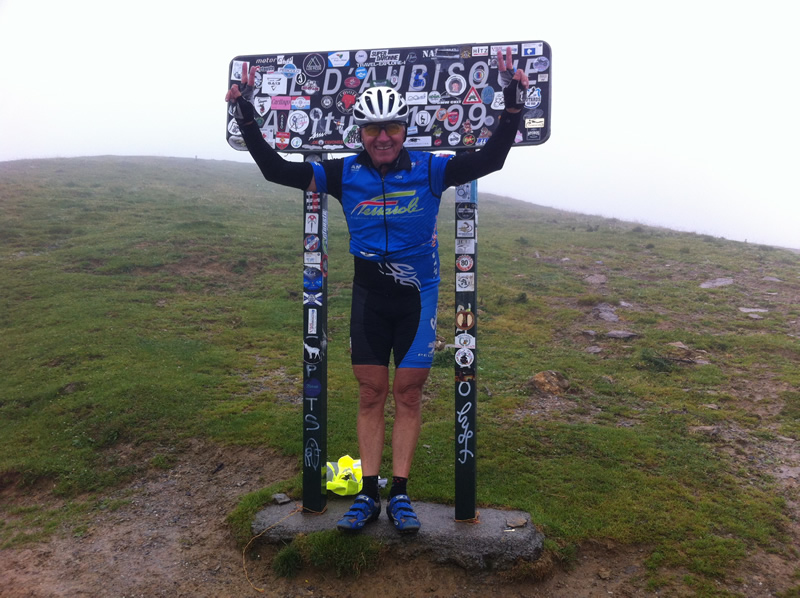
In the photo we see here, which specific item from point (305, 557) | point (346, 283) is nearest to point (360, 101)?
point (305, 557)

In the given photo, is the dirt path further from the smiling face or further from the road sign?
the road sign

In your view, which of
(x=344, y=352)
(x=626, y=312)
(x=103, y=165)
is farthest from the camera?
(x=103, y=165)

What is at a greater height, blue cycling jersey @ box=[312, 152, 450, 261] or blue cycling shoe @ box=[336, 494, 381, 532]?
blue cycling jersey @ box=[312, 152, 450, 261]

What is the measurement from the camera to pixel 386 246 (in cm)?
484

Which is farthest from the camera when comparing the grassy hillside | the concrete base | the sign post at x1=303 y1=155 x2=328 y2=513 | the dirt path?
the grassy hillside

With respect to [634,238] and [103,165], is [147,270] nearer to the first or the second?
[634,238]

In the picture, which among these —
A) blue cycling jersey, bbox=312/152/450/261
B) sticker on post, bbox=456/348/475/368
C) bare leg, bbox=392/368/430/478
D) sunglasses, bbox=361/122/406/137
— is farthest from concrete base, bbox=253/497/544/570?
sunglasses, bbox=361/122/406/137

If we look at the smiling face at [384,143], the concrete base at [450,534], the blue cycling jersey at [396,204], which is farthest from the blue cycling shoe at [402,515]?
the smiling face at [384,143]

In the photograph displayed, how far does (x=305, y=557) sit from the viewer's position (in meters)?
4.85

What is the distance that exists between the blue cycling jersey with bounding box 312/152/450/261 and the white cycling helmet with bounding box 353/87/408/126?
0.32 meters

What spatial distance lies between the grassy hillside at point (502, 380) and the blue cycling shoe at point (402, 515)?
86 cm

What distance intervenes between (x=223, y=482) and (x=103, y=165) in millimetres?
53116

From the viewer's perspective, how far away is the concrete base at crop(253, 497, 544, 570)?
4.71m

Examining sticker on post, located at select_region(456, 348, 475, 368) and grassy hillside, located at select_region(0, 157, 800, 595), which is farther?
grassy hillside, located at select_region(0, 157, 800, 595)
